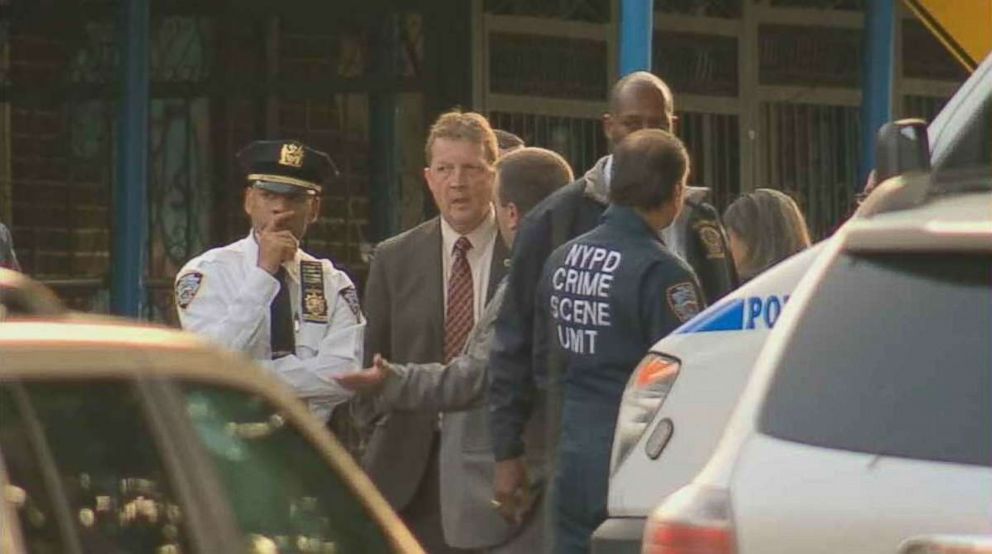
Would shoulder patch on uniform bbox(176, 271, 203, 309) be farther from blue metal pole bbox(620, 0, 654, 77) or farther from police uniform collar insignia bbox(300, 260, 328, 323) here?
blue metal pole bbox(620, 0, 654, 77)

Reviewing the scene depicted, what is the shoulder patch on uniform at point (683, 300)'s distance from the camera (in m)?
7.34

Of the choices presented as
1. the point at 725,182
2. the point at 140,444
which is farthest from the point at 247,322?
the point at 725,182

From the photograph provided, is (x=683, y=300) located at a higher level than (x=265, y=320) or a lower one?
higher

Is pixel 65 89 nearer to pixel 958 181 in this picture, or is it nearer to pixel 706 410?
pixel 706 410

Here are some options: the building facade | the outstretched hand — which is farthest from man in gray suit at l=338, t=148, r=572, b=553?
the building facade

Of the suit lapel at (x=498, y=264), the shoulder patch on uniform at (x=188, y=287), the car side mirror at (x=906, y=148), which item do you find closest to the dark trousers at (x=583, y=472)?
the suit lapel at (x=498, y=264)

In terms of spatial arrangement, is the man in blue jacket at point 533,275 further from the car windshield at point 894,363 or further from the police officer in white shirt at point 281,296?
the car windshield at point 894,363

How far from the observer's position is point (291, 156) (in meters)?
8.59

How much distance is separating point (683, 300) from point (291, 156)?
170 cm

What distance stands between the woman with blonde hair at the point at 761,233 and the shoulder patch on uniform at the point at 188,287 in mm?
1741

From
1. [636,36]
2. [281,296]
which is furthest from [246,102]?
[281,296]

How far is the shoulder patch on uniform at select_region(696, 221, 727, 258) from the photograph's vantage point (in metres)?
8.12

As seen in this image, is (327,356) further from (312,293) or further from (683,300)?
(683,300)

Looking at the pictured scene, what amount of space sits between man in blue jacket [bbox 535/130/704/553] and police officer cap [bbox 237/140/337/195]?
4.26 ft
